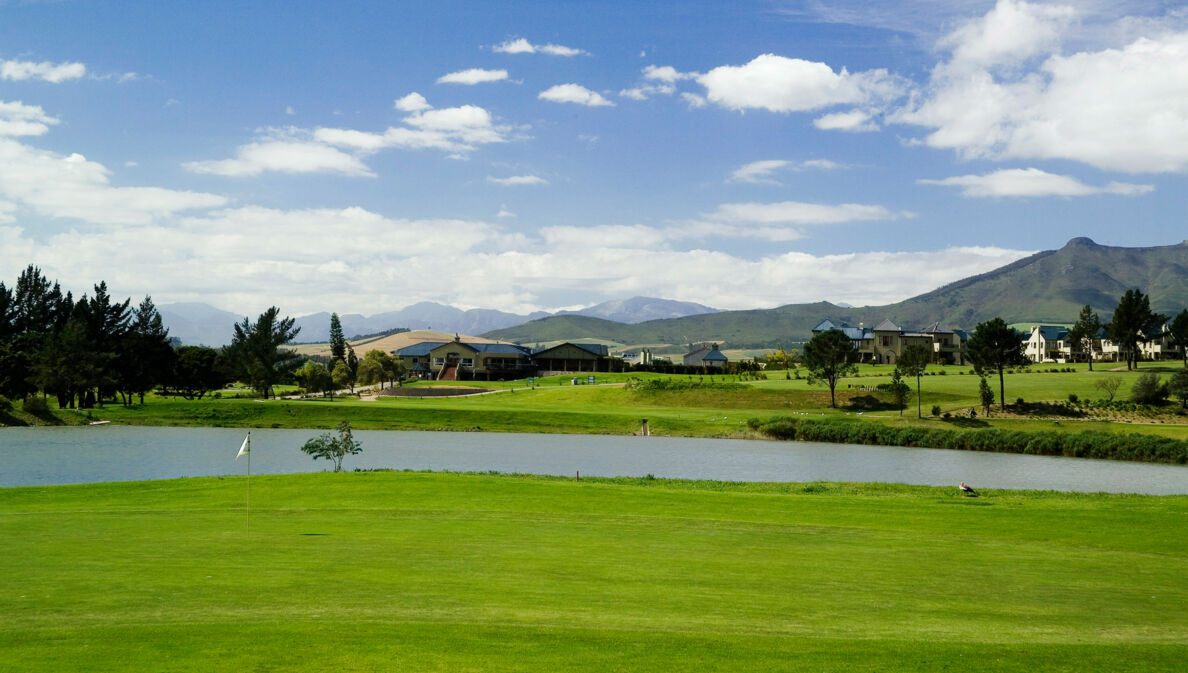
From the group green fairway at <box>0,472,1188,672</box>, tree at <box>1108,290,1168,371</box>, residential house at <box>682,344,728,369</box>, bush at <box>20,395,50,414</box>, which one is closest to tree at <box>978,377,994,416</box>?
tree at <box>1108,290,1168,371</box>

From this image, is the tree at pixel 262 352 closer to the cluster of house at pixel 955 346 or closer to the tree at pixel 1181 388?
the cluster of house at pixel 955 346

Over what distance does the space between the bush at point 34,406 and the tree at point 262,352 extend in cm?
2699

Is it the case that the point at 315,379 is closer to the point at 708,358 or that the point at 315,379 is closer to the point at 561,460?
the point at 561,460

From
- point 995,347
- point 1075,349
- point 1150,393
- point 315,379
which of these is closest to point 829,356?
point 995,347

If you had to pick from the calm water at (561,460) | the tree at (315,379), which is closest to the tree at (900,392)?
the calm water at (561,460)

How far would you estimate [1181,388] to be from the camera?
7356 cm

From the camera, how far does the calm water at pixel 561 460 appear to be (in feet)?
146

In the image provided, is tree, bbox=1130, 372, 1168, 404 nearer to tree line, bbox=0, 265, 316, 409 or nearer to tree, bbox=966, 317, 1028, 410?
tree, bbox=966, 317, 1028, 410

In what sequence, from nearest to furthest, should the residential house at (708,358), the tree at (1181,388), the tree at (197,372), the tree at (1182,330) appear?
1. the tree at (1181,388)
2. the tree at (1182,330)
3. the tree at (197,372)
4. the residential house at (708,358)

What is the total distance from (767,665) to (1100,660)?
446 cm

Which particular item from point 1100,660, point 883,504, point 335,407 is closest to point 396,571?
point 1100,660

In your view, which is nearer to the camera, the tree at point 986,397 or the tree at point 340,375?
the tree at point 986,397

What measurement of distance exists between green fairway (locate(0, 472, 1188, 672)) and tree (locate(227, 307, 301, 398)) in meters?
79.2

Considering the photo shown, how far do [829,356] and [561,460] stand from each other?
136 feet
